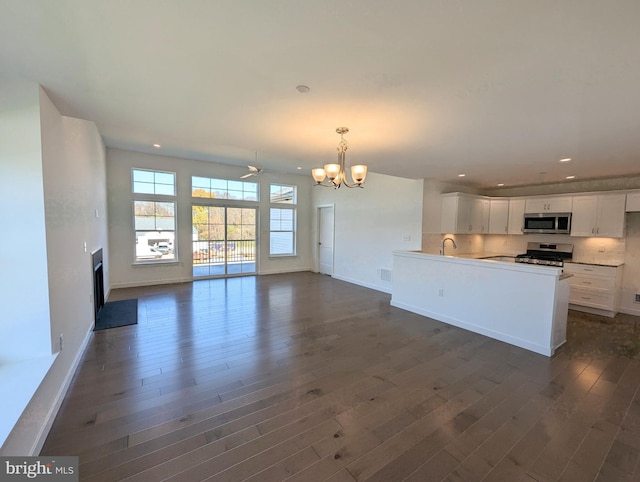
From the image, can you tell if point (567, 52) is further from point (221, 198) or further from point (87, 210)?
point (221, 198)

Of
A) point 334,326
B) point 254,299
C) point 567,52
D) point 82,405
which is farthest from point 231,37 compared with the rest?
point 254,299

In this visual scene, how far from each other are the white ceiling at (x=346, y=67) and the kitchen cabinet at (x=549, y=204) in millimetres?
2444

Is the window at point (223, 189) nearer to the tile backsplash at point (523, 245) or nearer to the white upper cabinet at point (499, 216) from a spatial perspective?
the tile backsplash at point (523, 245)

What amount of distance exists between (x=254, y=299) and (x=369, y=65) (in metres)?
4.65

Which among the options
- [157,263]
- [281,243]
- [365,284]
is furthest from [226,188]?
[365,284]

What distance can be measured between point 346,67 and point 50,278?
2731 millimetres

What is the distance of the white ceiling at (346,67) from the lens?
4.56 ft

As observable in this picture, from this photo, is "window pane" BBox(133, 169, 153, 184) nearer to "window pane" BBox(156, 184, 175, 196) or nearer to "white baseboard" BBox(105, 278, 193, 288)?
"window pane" BBox(156, 184, 175, 196)

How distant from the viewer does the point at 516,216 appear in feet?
20.2

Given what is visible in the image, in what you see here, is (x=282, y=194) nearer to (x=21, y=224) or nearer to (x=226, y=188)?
(x=226, y=188)

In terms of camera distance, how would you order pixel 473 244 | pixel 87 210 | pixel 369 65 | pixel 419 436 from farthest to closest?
pixel 473 244 → pixel 87 210 → pixel 419 436 → pixel 369 65

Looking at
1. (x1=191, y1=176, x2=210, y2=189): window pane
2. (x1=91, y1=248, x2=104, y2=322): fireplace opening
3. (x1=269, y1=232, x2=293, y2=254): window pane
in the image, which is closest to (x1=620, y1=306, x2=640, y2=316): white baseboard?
(x1=269, y1=232, x2=293, y2=254): window pane

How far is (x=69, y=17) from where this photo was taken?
1.44 m

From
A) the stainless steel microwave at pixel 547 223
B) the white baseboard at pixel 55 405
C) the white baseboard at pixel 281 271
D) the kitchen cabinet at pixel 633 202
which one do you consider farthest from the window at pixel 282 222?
the kitchen cabinet at pixel 633 202
